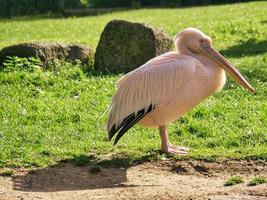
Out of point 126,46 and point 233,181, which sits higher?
point 126,46

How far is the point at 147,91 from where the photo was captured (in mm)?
7180

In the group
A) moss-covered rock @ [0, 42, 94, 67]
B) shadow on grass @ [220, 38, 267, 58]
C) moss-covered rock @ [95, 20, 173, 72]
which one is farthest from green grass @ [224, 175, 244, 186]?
shadow on grass @ [220, 38, 267, 58]

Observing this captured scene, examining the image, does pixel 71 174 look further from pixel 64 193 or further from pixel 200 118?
pixel 200 118

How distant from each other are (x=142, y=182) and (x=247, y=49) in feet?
26.3

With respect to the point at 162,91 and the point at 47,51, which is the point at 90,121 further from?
the point at 47,51

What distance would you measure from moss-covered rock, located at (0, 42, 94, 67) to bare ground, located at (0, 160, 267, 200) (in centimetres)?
458

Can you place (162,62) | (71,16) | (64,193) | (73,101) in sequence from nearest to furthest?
(64,193)
(162,62)
(73,101)
(71,16)

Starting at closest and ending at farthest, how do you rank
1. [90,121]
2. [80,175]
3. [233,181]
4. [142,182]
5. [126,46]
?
[233,181]
[142,182]
[80,175]
[90,121]
[126,46]

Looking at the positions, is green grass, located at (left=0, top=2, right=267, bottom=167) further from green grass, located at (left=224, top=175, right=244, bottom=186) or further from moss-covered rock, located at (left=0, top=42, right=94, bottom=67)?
green grass, located at (left=224, top=175, right=244, bottom=186)

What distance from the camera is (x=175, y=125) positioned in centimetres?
845

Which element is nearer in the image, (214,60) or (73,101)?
(214,60)

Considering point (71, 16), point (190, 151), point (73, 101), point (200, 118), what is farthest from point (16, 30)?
point (190, 151)

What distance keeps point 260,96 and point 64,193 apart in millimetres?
4358

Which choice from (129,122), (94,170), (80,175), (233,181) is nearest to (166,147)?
(129,122)
